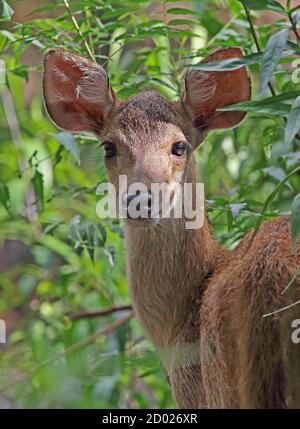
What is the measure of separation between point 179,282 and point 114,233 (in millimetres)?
667

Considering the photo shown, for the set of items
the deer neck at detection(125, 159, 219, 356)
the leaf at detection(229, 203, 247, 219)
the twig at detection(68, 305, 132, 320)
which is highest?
the leaf at detection(229, 203, 247, 219)

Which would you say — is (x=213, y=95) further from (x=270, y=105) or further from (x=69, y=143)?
(x=270, y=105)

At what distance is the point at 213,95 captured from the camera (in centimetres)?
420

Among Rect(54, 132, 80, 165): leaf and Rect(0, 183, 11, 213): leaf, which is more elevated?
Rect(54, 132, 80, 165): leaf

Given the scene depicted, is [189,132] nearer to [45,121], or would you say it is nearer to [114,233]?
[114,233]

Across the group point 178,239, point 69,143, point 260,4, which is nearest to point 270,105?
point 260,4

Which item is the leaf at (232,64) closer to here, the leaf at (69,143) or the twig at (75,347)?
the leaf at (69,143)

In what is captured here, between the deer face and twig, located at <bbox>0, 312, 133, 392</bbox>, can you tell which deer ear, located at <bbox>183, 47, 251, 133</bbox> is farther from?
twig, located at <bbox>0, 312, 133, 392</bbox>

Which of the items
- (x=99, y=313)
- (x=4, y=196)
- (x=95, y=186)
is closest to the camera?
(x=4, y=196)

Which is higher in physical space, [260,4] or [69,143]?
[260,4]

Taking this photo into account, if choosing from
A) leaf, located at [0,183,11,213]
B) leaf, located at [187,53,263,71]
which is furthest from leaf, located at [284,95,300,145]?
leaf, located at [0,183,11,213]

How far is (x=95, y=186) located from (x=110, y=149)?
0.58 m

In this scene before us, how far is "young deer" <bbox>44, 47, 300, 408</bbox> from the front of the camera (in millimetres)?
3453

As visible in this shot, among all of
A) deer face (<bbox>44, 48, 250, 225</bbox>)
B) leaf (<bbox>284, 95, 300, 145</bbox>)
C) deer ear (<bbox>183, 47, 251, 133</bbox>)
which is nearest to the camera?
leaf (<bbox>284, 95, 300, 145</bbox>)
